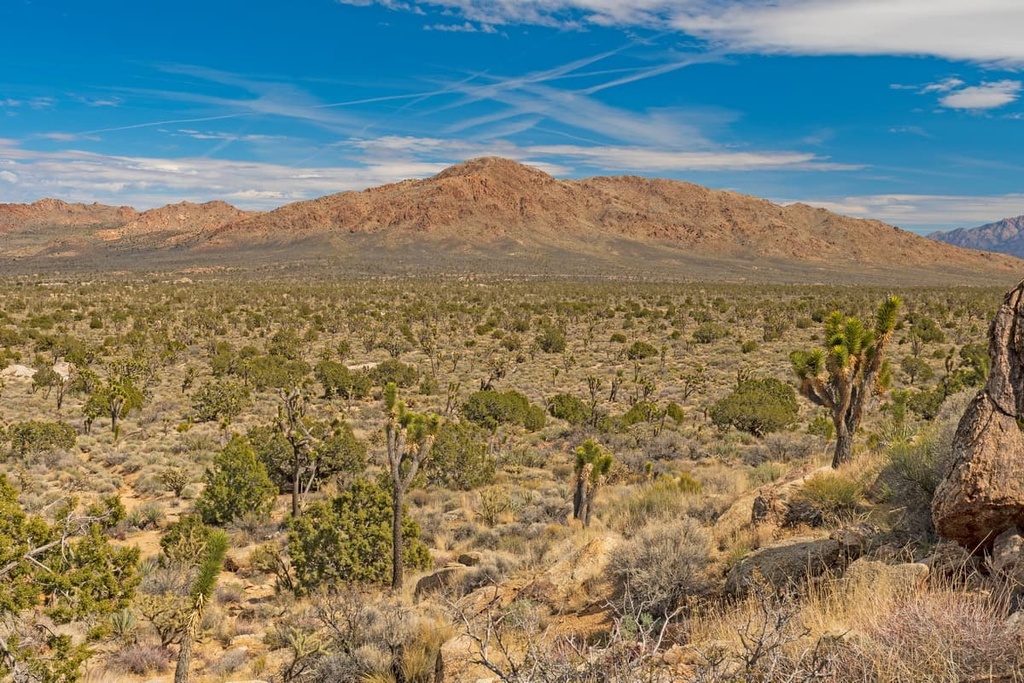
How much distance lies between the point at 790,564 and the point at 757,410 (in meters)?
16.4

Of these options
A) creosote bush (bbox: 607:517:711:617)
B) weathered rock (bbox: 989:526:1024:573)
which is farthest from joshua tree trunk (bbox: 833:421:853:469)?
weathered rock (bbox: 989:526:1024:573)

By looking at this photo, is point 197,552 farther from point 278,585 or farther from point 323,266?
point 323,266

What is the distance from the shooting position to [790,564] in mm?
5961

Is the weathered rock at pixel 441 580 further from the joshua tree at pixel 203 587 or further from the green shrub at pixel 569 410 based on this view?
the green shrub at pixel 569 410

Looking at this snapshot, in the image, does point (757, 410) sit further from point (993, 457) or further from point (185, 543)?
point (185, 543)

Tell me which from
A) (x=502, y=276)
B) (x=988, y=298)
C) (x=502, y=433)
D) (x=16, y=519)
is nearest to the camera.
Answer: (x=16, y=519)

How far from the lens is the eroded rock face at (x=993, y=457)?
4.76 meters

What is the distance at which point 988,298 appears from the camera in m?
57.7

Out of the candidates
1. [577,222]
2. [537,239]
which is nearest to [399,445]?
[537,239]

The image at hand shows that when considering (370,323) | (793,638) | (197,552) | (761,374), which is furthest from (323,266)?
(793,638)

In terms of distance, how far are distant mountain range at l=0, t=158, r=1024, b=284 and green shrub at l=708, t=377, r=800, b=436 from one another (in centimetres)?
8042

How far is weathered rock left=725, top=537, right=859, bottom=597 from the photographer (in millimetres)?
5750

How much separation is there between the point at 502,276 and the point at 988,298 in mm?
58033

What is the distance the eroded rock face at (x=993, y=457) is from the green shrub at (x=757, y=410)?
16.5 meters
